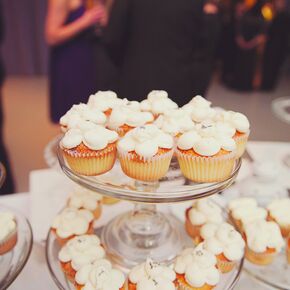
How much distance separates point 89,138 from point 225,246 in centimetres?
45

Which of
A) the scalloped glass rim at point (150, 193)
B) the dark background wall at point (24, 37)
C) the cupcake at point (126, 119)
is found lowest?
the dark background wall at point (24, 37)

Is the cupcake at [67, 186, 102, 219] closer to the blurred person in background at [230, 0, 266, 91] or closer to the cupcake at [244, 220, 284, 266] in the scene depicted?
the cupcake at [244, 220, 284, 266]

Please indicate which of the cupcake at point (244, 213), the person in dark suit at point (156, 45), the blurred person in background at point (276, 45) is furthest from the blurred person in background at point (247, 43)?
the cupcake at point (244, 213)

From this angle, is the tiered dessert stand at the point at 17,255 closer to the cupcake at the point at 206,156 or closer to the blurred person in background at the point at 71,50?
the cupcake at the point at 206,156

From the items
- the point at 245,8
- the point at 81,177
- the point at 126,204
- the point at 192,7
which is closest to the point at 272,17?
the point at 245,8

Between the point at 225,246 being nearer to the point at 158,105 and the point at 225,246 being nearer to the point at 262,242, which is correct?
the point at 262,242

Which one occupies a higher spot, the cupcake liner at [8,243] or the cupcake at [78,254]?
the cupcake at [78,254]

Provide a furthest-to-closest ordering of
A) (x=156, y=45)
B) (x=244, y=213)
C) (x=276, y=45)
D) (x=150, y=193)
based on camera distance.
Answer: (x=276, y=45)
(x=156, y=45)
(x=244, y=213)
(x=150, y=193)

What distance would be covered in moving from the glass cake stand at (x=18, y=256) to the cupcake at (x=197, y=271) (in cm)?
40

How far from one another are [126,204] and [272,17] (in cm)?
422

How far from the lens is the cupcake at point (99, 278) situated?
89 cm

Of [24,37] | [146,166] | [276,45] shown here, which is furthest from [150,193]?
[24,37]

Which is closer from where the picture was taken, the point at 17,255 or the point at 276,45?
the point at 17,255

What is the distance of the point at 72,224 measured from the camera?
1106 millimetres
